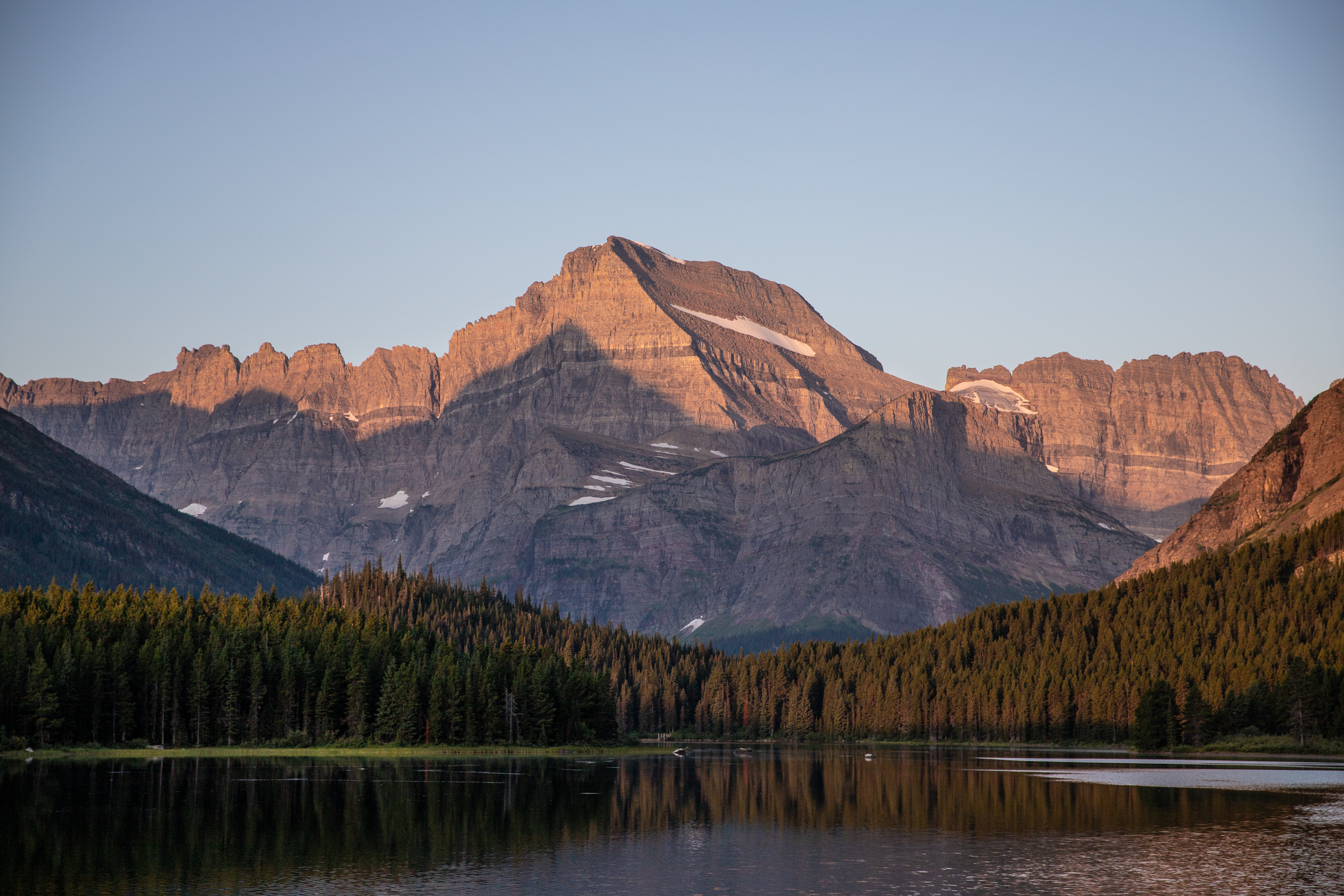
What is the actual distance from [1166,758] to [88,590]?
497ft

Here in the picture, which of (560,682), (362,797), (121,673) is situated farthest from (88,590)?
(362,797)

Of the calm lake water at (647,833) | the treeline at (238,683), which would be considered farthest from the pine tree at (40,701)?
the calm lake water at (647,833)

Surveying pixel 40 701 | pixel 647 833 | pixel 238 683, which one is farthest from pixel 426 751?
pixel 647 833

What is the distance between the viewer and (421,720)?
6880 inches

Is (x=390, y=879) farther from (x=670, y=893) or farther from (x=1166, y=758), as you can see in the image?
(x=1166, y=758)

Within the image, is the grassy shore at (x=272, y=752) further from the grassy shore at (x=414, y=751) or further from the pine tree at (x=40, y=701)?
the pine tree at (x=40, y=701)

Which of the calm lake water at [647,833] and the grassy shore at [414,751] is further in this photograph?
the grassy shore at [414,751]

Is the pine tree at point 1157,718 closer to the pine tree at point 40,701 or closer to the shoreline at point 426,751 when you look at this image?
the shoreline at point 426,751

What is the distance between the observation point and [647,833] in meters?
88.4

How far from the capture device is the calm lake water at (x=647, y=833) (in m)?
67.2

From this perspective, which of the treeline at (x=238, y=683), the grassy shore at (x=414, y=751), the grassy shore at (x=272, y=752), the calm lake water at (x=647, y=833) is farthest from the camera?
the treeline at (x=238, y=683)

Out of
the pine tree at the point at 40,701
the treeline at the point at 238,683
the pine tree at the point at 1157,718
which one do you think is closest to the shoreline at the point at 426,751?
the pine tree at the point at 1157,718

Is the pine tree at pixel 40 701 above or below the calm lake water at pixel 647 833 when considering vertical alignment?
above

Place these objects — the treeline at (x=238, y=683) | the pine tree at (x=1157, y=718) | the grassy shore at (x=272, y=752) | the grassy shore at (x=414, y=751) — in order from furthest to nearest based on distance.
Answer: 1. the pine tree at (x=1157, y=718)
2. the treeline at (x=238, y=683)
3. the grassy shore at (x=414, y=751)
4. the grassy shore at (x=272, y=752)
